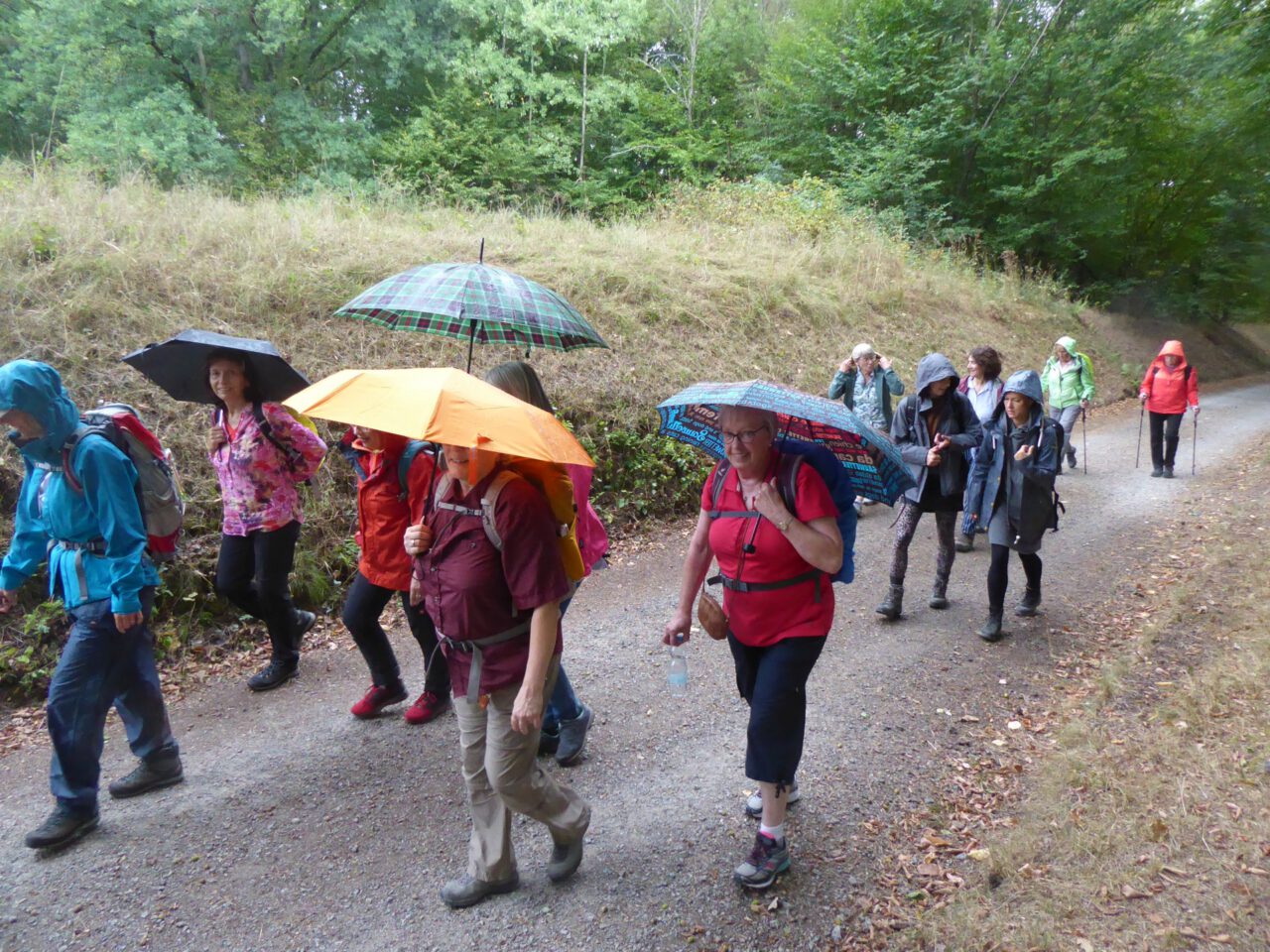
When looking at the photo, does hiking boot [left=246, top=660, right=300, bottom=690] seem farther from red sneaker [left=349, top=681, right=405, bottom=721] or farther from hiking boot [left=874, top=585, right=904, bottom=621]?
hiking boot [left=874, top=585, right=904, bottom=621]

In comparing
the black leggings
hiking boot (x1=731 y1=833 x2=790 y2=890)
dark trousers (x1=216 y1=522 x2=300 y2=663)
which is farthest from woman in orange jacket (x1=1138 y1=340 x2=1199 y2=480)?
dark trousers (x1=216 y1=522 x2=300 y2=663)

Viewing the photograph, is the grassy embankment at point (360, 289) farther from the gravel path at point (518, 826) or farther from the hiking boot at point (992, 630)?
the hiking boot at point (992, 630)

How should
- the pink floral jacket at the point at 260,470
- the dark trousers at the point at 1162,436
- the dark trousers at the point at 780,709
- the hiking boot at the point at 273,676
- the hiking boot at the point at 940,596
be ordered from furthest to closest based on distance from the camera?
the dark trousers at the point at 1162,436 < the hiking boot at the point at 940,596 < the hiking boot at the point at 273,676 < the pink floral jacket at the point at 260,470 < the dark trousers at the point at 780,709

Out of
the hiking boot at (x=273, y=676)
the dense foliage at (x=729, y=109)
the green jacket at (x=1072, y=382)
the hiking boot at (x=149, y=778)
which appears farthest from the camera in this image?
the dense foliage at (x=729, y=109)

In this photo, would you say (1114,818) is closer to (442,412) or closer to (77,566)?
(442,412)

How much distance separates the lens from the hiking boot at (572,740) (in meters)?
4.09

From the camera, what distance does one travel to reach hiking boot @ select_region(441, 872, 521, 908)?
309 cm

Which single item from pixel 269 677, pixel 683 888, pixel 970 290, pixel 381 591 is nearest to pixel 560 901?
pixel 683 888

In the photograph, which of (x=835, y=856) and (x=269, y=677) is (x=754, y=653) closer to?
(x=835, y=856)

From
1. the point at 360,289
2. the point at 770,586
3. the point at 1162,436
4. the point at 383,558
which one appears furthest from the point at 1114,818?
the point at 1162,436

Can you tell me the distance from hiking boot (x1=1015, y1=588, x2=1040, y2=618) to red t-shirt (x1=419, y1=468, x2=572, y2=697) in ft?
15.4

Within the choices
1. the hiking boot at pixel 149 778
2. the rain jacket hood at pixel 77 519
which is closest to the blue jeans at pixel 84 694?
the rain jacket hood at pixel 77 519

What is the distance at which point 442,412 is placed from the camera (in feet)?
7.68

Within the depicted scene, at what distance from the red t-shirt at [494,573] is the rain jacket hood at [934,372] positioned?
4.07 metres
